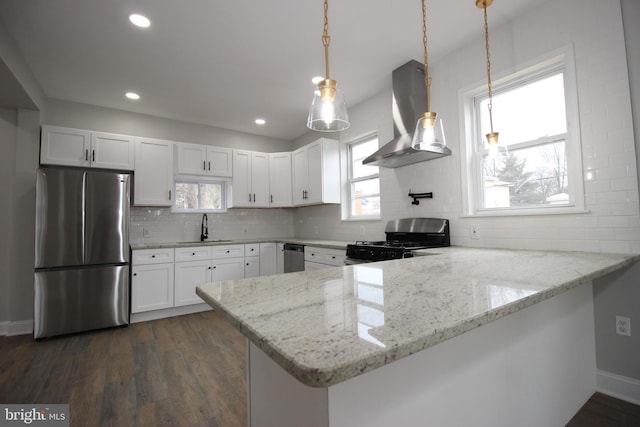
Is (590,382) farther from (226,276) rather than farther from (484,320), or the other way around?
(226,276)

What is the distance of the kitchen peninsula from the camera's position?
551 millimetres

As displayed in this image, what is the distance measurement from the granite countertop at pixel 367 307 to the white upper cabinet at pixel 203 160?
11.4 ft

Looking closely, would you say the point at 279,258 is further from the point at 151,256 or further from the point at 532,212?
the point at 532,212

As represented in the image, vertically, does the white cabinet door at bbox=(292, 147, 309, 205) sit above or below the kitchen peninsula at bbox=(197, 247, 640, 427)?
above

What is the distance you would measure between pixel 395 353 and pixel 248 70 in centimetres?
320

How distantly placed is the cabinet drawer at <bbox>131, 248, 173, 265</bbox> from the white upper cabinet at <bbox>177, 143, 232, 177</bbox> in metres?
1.12

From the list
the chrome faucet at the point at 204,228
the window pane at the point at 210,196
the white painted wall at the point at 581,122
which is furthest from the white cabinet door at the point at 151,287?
the white painted wall at the point at 581,122

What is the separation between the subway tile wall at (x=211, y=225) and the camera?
4020mm

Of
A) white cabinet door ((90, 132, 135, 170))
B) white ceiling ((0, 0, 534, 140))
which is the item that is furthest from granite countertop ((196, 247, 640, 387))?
white cabinet door ((90, 132, 135, 170))

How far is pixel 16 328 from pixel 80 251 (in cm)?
114

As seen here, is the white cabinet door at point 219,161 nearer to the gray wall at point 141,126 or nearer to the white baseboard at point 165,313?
the gray wall at point 141,126

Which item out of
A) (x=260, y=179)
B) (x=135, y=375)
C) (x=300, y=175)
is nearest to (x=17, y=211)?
(x=135, y=375)

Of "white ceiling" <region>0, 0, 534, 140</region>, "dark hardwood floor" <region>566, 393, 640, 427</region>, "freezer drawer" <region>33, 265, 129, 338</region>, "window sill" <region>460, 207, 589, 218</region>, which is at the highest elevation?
"white ceiling" <region>0, 0, 534, 140</region>

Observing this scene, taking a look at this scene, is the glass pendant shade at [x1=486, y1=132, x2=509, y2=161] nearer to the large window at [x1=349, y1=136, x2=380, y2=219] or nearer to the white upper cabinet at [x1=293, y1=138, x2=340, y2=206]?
the large window at [x1=349, y1=136, x2=380, y2=219]
